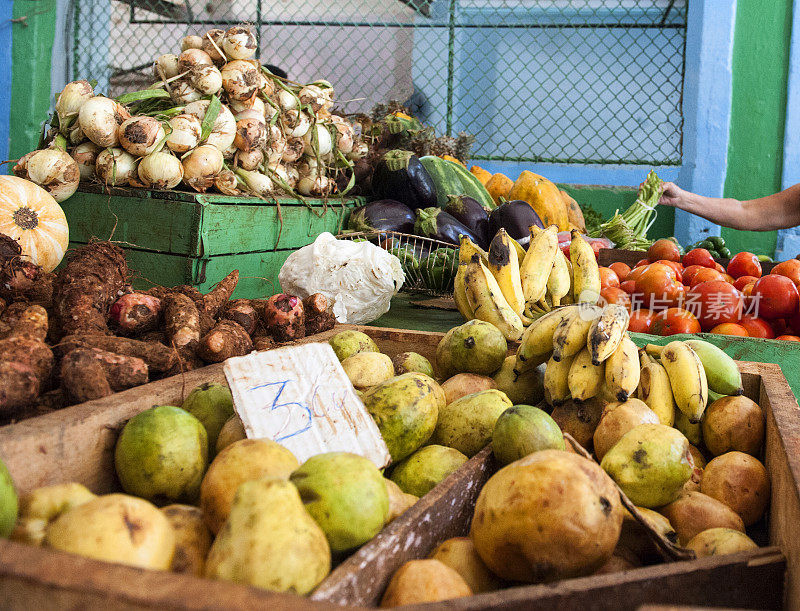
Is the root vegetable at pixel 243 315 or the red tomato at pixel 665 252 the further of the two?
the red tomato at pixel 665 252

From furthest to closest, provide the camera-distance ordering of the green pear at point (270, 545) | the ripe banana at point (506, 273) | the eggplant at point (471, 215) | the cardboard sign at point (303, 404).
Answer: the eggplant at point (471, 215), the ripe banana at point (506, 273), the cardboard sign at point (303, 404), the green pear at point (270, 545)

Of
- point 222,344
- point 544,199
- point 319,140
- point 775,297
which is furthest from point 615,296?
point 544,199

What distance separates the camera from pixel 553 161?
21.2 ft

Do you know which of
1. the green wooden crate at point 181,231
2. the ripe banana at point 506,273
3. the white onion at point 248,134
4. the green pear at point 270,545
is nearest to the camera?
the green pear at point 270,545

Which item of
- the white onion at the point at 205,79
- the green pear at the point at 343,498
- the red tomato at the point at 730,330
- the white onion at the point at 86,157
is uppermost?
the white onion at the point at 205,79

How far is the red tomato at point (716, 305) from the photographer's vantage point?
8.38ft

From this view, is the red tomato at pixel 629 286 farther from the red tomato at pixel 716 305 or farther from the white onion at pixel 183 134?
the white onion at pixel 183 134

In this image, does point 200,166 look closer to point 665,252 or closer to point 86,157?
point 86,157

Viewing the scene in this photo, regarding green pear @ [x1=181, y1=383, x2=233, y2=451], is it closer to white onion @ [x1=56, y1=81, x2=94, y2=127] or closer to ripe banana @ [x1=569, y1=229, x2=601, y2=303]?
ripe banana @ [x1=569, y1=229, x2=601, y2=303]

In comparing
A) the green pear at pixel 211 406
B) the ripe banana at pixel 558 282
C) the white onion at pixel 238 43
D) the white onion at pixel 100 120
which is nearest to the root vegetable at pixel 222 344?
the green pear at pixel 211 406

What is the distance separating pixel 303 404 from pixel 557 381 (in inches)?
26.2

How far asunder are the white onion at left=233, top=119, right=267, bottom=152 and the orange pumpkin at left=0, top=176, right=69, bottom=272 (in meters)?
1.09

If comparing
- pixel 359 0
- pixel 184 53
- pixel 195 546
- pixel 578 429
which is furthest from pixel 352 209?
pixel 359 0

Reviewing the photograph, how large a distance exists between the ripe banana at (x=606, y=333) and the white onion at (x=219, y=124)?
2.43 m
